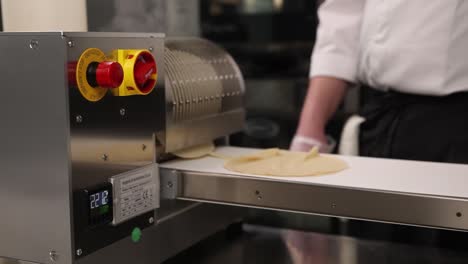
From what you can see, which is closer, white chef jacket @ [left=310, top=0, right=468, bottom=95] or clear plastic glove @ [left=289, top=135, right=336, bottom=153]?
white chef jacket @ [left=310, top=0, right=468, bottom=95]

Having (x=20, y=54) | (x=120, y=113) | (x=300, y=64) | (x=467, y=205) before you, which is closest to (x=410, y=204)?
(x=467, y=205)

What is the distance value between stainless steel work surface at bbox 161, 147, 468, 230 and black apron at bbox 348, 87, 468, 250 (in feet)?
0.72

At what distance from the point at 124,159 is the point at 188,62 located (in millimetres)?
230

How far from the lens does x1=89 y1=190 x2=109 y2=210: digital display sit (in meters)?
0.66

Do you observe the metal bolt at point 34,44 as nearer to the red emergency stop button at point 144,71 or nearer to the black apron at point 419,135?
the red emergency stop button at point 144,71

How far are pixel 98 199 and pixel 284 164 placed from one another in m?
0.26

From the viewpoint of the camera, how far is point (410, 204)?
2.16ft

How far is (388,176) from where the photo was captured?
2.45 feet

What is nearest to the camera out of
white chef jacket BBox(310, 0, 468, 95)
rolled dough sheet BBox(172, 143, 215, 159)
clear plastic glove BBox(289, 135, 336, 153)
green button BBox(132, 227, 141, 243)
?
green button BBox(132, 227, 141, 243)

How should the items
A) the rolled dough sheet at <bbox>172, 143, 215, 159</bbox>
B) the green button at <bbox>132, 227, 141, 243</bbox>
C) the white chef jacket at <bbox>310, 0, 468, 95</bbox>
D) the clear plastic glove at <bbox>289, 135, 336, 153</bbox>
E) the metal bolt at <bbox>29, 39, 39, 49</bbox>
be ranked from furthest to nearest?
the clear plastic glove at <bbox>289, 135, 336, 153</bbox> < the white chef jacket at <bbox>310, 0, 468, 95</bbox> < the rolled dough sheet at <bbox>172, 143, 215, 159</bbox> < the green button at <bbox>132, 227, 141, 243</bbox> < the metal bolt at <bbox>29, 39, 39, 49</bbox>

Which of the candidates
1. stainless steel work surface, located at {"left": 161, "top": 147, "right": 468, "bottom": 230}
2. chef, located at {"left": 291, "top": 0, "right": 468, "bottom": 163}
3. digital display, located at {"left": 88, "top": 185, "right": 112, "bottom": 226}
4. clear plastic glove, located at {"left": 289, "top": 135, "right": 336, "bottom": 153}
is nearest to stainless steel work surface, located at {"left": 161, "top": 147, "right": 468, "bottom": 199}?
stainless steel work surface, located at {"left": 161, "top": 147, "right": 468, "bottom": 230}

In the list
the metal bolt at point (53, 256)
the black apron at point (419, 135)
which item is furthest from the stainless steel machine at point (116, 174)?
the black apron at point (419, 135)

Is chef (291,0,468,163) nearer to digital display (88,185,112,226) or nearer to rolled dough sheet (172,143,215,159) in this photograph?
rolled dough sheet (172,143,215,159)

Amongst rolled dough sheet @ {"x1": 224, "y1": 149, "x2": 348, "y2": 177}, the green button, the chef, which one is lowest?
the green button
